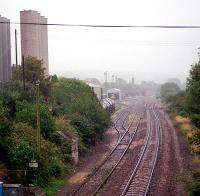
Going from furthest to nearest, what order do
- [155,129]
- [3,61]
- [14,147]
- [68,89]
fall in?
1. [3,61]
2. [68,89]
3. [155,129]
4. [14,147]

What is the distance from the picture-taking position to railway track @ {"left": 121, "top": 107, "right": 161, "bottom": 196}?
2308 cm

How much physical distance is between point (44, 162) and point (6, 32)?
40.4 metres

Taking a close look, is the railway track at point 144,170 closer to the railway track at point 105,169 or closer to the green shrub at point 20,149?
the railway track at point 105,169

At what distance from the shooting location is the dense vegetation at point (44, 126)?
81.1 ft

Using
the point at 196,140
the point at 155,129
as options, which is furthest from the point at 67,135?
the point at 155,129

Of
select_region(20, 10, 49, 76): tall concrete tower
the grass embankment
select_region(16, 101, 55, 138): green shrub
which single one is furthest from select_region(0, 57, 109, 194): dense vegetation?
select_region(20, 10, 49, 76): tall concrete tower

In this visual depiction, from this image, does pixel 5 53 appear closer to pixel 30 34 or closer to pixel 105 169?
pixel 30 34

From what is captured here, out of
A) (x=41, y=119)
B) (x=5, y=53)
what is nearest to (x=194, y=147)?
(x=41, y=119)

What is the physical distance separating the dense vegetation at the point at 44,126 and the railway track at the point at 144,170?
4425mm

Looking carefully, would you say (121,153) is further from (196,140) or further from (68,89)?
(68,89)

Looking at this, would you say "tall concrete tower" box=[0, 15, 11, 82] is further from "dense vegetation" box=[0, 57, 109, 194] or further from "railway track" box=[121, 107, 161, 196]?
"railway track" box=[121, 107, 161, 196]

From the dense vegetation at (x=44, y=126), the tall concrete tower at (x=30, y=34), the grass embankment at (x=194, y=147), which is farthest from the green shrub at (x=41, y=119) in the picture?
the tall concrete tower at (x=30, y=34)

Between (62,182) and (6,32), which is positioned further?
(6,32)

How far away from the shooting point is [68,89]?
54.5 metres
